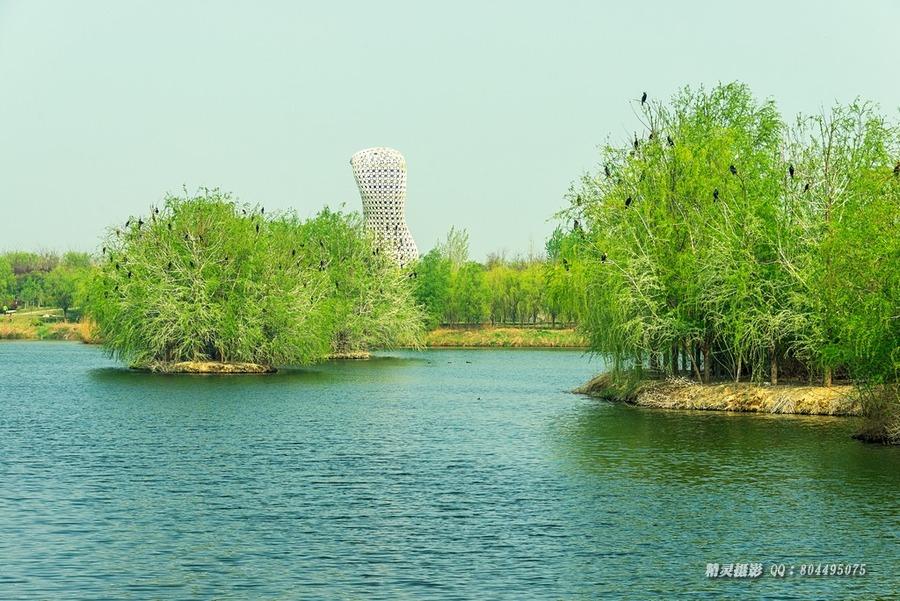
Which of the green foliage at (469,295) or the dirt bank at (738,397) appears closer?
the dirt bank at (738,397)

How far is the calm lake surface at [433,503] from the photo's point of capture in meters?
19.4

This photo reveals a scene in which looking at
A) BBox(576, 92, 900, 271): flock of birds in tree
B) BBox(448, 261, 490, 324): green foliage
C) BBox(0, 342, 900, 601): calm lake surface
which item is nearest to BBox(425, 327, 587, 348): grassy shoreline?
BBox(448, 261, 490, 324): green foliage

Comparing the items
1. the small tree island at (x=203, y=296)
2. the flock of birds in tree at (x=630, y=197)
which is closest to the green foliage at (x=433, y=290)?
the small tree island at (x=203, y=296)

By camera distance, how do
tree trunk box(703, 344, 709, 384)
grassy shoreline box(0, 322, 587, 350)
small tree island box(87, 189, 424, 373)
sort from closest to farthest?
tree trunk box(703, 344, 709, 384) < small tree island box(87, 189, 424, 373) < grassy shoreline box(0, 322, 587, 350)

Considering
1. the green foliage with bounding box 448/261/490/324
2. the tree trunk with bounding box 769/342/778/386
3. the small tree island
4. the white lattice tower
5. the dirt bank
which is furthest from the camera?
the white lattice tower

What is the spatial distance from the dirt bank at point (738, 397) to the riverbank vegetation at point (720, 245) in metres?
0.85

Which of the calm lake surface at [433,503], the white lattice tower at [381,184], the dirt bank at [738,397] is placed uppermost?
the white lattice tower at [381,184]

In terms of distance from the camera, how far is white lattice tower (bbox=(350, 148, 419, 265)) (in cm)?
15788

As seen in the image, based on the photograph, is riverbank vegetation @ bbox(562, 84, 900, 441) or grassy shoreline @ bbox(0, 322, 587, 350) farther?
grassy shoreline @ bbox(0, 322, 587, 350)

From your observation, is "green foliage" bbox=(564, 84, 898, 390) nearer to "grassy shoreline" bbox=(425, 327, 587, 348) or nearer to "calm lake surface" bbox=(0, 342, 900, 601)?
"calm lake surface" bbox=(0, 342, 900, 601)

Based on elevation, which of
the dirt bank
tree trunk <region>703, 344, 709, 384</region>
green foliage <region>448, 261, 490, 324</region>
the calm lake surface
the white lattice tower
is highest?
the white lattice tower

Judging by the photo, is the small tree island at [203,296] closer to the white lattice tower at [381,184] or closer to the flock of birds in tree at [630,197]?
the flock of birds in tree at [630,197]

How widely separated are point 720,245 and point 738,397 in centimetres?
621

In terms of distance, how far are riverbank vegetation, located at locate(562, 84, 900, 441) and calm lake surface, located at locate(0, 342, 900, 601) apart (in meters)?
3.66
